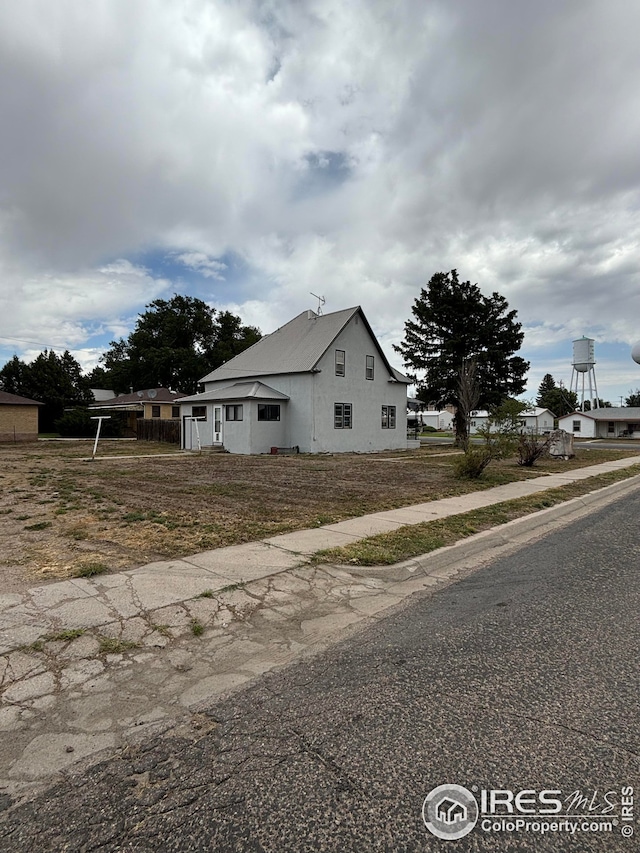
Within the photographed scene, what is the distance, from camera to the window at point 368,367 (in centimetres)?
2773

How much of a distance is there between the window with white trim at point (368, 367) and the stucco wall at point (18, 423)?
23351mm

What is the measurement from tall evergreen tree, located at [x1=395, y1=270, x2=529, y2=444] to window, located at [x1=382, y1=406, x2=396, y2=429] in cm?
501

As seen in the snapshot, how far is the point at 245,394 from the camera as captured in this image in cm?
2400

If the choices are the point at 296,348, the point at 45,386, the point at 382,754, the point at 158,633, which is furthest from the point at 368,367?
the point at 45,386

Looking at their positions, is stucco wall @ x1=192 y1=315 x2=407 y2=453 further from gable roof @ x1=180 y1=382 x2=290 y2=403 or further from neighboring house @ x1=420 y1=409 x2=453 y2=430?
neighboring house @ x1=420 y1=409 x2=453 y2=430

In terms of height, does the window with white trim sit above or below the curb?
above

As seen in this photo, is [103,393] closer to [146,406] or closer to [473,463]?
[146,406]

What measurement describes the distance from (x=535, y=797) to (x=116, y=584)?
13.0 ft

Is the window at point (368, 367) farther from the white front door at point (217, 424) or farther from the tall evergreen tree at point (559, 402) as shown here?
the tall evergreen tree at point (559, 402)

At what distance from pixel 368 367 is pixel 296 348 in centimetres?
433

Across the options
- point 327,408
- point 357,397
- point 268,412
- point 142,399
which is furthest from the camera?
point 142,399

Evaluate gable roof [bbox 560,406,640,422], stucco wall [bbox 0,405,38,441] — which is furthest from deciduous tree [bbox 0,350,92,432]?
gable roof [bbox 560,406,640,422]

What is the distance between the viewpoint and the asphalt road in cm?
200

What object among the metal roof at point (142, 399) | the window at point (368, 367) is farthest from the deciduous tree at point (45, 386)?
the window at point (368, 367)
